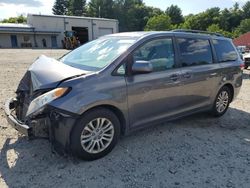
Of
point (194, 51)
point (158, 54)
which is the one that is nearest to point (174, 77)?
point (158, 54)

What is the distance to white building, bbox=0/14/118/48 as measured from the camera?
40.8m

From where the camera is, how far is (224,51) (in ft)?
19.1

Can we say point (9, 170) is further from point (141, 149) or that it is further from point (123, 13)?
point (123, 13)

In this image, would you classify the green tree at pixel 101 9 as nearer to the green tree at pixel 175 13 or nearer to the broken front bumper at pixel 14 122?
the green tree at pixel 175 13

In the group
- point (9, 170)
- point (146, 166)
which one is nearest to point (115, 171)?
point (146, 166)

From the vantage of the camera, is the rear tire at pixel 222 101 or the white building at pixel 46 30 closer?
the rear tire at pixel 222 101

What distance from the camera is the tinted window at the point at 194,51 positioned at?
4.81 metres

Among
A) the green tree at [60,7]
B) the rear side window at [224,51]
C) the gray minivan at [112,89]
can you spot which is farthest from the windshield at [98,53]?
the green tree at [60,7]

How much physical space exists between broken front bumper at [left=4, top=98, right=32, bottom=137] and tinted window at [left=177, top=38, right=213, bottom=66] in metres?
2.77

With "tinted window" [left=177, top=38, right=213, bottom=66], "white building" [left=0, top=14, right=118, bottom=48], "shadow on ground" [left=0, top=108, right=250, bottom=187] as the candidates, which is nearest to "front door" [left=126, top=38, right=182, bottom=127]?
"tinted window" [left=177, top=38, right=213, bottom=66]

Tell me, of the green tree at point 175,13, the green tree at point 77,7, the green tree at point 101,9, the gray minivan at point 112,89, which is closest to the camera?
the gray minivan at point 112,89

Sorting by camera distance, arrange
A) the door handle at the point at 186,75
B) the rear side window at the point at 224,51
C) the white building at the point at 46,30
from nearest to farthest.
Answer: the door handle at the point at 186,75, the rear side window at the point at 224,51, the white building at the point at 46,30

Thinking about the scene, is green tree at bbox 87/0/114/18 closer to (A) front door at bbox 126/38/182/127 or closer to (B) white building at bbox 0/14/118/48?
(B) white building at bbox 0/14/118/48

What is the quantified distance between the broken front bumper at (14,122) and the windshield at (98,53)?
3.59ft
